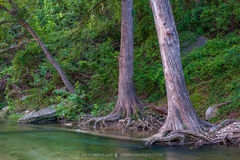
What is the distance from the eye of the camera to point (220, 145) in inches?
325

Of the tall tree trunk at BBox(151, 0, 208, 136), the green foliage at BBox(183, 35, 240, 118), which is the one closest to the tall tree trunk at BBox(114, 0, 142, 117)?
the green foliage at BBox(183, 35, 240, 118)

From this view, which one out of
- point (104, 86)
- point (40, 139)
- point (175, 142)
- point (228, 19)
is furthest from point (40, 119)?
point (228, 19)

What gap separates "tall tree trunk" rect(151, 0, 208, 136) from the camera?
29.7 ft

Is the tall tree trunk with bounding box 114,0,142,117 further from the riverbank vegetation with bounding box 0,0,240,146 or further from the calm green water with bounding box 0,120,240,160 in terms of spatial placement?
the calm green water with bounding box 0,120,240,160

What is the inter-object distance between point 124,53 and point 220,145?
274 inches

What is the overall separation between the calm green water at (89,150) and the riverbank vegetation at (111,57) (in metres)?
3.02

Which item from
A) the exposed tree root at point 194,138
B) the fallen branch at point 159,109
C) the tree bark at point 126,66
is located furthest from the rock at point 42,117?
the exposed tree root at point 194,138

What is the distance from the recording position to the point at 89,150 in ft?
28.0

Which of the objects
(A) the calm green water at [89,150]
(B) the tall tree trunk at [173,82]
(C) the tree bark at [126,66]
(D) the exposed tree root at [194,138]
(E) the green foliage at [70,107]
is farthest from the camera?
(E) the green foliage at [70,107]

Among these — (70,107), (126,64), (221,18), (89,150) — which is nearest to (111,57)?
(126,64)

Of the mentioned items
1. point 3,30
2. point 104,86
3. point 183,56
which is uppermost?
point 3,30

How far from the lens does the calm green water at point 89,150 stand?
7321 mm

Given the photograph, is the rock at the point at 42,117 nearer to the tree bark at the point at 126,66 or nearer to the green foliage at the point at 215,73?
the tree bark at the point at 126,66

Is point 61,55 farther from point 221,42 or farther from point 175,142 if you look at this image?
point 175,142
